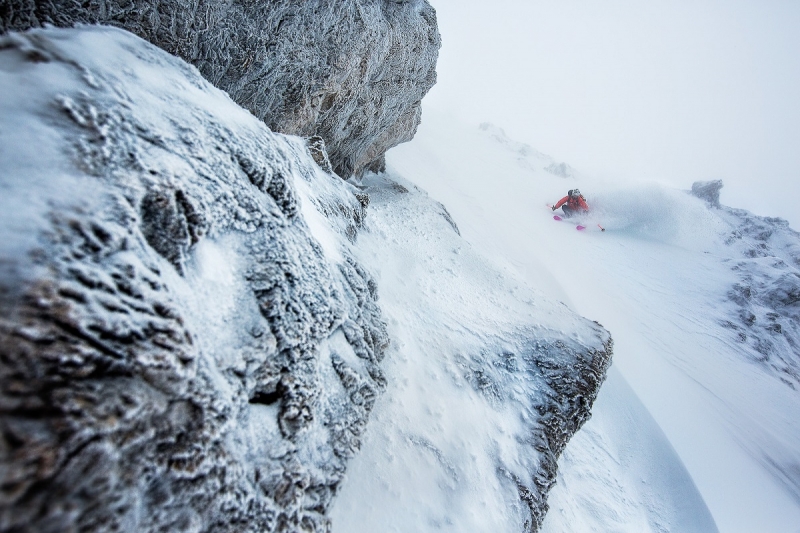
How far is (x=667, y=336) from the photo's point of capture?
9867 mm

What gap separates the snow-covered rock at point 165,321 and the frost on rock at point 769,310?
36.5ft

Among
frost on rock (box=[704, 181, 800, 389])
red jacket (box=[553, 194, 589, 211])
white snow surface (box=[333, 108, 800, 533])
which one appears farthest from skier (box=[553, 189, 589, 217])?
frost on rock (box=[704, 181, 800, 389])

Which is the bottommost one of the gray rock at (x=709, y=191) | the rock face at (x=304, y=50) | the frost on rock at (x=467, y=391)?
the frost on rock at (x=467, y=391)

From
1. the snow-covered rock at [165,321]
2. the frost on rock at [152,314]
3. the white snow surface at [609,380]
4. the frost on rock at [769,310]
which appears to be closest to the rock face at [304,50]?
the frost on rock at [152,314]

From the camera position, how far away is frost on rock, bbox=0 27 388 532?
1.11 meters

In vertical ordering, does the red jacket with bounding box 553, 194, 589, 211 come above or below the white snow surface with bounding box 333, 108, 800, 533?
above

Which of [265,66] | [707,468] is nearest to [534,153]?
[707,468]

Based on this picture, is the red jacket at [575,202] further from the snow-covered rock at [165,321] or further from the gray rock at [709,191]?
the snow-covered rock at [165,321]

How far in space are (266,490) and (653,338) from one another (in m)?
11.2

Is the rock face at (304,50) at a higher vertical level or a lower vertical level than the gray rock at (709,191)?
lower

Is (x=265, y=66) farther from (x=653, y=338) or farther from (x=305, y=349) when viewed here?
(x=653, y=338)

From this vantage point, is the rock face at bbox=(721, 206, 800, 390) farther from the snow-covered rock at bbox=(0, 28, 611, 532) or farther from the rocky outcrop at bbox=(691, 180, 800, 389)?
the snow-covered rock at bbox=(0, 28, 611, 532)

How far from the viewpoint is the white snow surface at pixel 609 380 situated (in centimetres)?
334

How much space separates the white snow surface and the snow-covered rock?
11.1 inches
